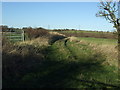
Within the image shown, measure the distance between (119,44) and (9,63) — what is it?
658cm

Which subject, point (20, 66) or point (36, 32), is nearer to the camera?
point (20, 66)

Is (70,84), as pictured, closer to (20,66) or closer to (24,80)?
(24,80)

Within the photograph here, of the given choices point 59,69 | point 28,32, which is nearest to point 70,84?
point 59,69

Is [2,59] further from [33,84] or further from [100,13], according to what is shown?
[100,13]

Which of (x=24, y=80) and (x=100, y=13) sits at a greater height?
(x=100, y=13)

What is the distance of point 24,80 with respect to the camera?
6.48 meters

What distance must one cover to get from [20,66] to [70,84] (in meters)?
2.86

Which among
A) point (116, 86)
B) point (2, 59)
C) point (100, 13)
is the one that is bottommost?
point (116, 86)

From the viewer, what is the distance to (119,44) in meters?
10.4

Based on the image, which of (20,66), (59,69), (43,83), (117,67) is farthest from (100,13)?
(43,83)

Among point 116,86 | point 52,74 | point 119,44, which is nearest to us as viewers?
point 116,86

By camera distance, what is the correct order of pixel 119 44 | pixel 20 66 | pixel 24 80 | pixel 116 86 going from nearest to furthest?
pixel 116 86 → pixel 24 80 → pixel 20 66 → pixel 119 44

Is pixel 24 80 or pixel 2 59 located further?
pixel 2 59

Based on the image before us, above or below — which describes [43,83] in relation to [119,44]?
below
